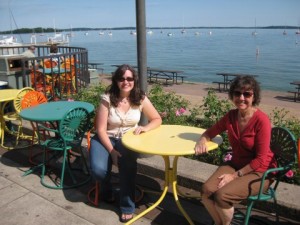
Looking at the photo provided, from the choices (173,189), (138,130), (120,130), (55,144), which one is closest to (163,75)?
(55,144)

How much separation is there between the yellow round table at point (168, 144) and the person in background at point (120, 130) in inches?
5.2

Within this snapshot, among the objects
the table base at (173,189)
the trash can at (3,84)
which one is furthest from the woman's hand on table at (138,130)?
the trash can at (3,84)

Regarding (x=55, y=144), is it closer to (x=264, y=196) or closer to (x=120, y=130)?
(x=120, y=130)

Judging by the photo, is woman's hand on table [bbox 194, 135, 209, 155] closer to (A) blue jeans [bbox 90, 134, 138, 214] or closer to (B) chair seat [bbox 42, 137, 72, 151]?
(A) blue jeans [bbox 90, 134, 138, 214]

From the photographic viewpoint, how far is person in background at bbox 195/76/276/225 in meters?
2.67

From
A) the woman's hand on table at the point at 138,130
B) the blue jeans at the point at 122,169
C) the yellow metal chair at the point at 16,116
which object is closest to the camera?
the blue jeans at the point at 122,169

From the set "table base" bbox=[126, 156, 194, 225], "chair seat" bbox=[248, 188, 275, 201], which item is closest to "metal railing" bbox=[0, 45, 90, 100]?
"table base" bbox=[126, 156, 194, 225]

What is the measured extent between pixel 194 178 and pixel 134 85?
1229mm

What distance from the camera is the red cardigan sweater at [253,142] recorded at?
273 centimetres

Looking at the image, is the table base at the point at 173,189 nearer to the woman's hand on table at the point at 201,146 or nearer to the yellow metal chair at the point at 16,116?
the woman's hand on table at the point at 201,146

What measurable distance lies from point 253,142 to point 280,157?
0.35 m

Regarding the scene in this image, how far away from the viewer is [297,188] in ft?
11.0

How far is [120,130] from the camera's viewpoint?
3678 mm

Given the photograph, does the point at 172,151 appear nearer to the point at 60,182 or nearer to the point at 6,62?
the point at 60,182
